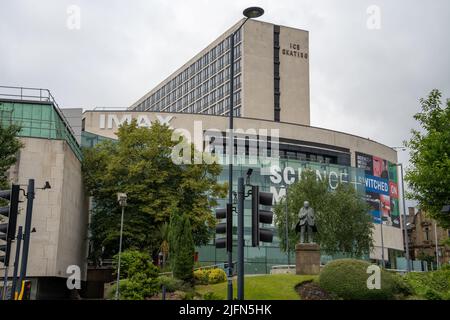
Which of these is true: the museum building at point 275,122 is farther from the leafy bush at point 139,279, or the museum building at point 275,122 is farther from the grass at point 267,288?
the leafy bush at point 139,279

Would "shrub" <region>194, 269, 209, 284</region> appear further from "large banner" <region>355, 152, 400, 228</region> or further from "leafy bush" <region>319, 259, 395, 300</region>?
"large banner" <region>355, 152, 400, 228</region>

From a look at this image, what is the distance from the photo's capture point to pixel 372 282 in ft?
92.9

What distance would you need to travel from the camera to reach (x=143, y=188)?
45188mm

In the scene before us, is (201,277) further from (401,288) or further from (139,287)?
(401,288)

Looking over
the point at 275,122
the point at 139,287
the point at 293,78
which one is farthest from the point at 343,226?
the point at 293,78

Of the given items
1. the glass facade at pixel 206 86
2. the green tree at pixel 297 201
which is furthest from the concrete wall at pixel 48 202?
the glass facade at pixel 206 86

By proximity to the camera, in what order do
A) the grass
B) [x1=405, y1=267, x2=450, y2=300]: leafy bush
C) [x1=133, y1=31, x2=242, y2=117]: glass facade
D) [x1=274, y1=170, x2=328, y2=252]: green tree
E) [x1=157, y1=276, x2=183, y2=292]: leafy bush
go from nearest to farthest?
[x1=405, y1=267, x2=450, y2=300]: leafy bush, the grass, [x1=157, y1=276, x2=183, y2=292]: leafy bush, [x1=274, y1=170, x2=328, y2=252]: green tree, [x1=133, y1=31, x2=242, y2=117]: glass facade

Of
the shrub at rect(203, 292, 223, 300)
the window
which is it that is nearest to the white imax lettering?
the window

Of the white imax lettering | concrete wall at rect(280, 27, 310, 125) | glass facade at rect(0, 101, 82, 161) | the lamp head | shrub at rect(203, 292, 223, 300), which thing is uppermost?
concrete wall at rect(280, 27, 310, 125)

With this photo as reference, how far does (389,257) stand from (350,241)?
138 feet

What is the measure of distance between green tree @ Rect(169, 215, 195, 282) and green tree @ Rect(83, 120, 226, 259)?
773cm

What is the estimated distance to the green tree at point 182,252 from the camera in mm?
34844

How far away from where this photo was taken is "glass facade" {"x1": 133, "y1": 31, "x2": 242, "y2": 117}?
316 ft

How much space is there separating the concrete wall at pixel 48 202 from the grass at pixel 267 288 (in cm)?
1105
